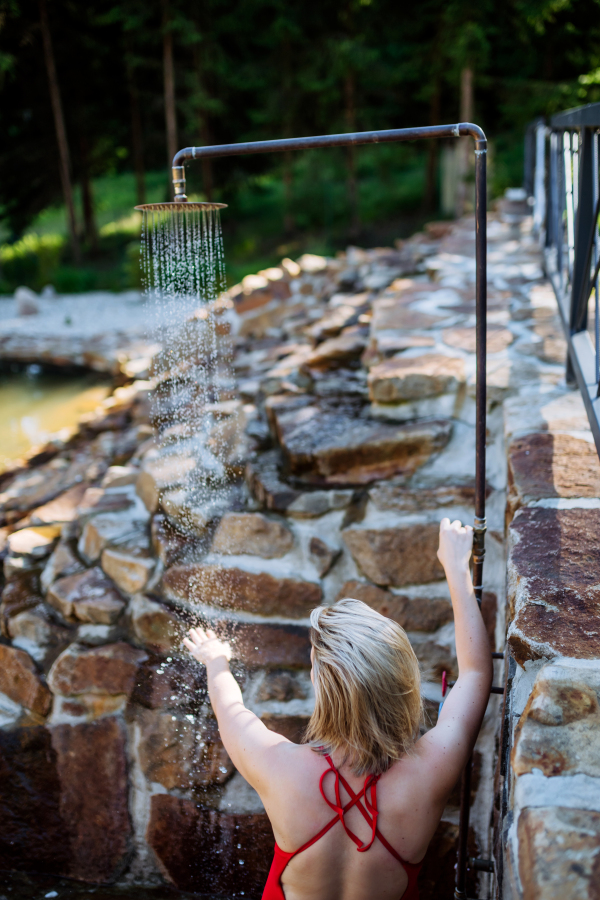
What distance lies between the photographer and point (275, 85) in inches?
515

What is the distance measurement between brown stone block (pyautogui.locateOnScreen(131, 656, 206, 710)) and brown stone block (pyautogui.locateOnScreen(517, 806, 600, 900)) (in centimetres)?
122

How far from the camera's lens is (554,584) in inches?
53.7

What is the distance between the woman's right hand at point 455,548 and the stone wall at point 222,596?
23 centimetres

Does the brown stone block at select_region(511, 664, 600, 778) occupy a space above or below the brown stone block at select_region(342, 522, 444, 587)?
above

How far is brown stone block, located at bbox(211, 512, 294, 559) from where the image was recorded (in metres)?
2.16

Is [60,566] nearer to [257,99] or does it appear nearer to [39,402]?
[39,402]

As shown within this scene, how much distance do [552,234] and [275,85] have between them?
36.8ft

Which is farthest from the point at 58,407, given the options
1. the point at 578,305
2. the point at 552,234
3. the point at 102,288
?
the point at 102,288

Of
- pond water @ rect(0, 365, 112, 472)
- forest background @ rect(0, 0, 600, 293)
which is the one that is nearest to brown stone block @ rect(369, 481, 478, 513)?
pond water @ rect(0, 365, 112, 472)

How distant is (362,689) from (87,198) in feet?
53.1

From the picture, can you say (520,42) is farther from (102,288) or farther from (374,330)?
(374,330)

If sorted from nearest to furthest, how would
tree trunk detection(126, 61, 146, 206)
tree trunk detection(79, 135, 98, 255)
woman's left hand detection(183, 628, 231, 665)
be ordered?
woman's left hand detection(183, 628, 231, 665), tree trunk detection(126, 61, 146, 206), tree trunk detection(79, 135, 98, 255)

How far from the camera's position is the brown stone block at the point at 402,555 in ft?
6.63

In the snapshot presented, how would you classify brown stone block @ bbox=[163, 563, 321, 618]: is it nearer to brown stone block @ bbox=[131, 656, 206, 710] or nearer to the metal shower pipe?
brown stone block @ bbox=[131, 656, 206, 710]
